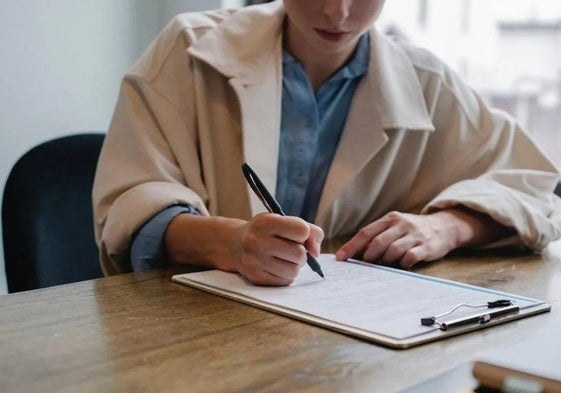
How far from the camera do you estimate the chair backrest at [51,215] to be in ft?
4.53

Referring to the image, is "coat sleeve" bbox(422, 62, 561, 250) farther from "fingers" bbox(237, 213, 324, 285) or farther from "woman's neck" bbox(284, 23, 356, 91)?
"fingers" bbox(237, 213, 324, 285)

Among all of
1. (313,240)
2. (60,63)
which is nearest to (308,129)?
(313,240)

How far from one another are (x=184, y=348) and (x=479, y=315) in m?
0.28

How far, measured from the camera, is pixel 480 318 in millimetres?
755

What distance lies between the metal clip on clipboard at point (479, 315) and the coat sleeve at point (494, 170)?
0.40 metres

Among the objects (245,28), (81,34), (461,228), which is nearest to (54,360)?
→ (461,228)

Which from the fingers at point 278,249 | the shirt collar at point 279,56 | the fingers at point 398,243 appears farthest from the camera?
the shirt collar at point 279,56

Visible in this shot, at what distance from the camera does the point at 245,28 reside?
4.39 ft

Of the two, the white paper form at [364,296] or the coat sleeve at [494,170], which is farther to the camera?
the coat sleeve at [494,170]

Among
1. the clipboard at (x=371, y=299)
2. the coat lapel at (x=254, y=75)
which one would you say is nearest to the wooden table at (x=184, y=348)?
the clipboard at (x=371, y=299)

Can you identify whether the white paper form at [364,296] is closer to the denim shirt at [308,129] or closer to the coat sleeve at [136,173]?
the coat sleeve at [136,173]

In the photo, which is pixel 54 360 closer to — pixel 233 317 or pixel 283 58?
pixel 233 317

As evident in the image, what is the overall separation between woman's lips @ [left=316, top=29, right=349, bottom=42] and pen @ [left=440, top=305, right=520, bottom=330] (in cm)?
57

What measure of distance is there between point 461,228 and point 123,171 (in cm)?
50
